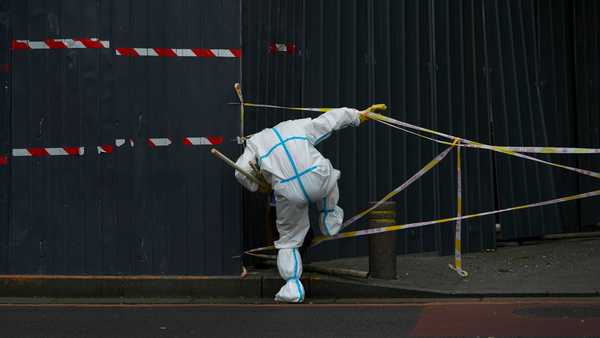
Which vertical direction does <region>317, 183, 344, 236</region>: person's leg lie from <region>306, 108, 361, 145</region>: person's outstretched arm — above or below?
below

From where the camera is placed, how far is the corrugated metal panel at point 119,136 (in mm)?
10117

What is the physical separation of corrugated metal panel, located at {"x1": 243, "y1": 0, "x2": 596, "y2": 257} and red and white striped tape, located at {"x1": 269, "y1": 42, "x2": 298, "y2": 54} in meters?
0.06

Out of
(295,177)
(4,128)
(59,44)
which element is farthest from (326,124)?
(4,128)

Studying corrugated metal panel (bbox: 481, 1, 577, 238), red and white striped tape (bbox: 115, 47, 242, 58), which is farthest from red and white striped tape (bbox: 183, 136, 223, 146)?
corrugated metal panel (bbox: 481, 1, 577, 238)

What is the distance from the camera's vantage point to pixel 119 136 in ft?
33.2

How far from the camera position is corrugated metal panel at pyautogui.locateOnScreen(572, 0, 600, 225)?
1343cm

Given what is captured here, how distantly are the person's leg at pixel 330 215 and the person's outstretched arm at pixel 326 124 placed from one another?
1.77 feet

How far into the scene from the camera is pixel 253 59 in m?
10.9

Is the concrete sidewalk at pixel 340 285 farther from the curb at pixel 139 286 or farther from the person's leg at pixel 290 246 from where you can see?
the person's leg at pixel 290 246

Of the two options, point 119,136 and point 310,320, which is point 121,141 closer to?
point 119,136

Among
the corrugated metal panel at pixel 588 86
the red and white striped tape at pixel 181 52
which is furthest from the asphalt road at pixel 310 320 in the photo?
the corrugated metal panel at pixel 588 86

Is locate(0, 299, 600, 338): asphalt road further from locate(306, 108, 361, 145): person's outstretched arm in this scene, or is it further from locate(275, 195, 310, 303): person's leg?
locate(306, 108, 361, 145): person's outstretched arm

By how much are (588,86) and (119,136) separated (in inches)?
265

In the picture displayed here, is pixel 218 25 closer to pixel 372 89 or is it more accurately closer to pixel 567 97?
pixel 372 89
